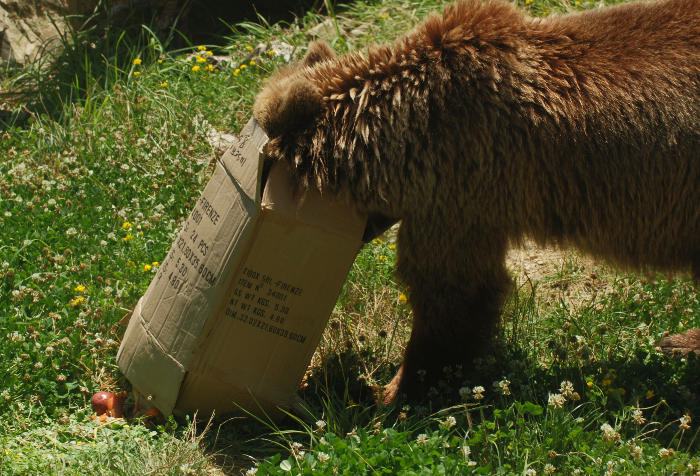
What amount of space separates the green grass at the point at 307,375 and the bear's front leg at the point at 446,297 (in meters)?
0.13

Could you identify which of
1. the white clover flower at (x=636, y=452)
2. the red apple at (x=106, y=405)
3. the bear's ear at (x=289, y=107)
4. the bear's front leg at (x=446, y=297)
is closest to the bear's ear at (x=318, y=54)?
the bear's ear at (x=289, y=107)

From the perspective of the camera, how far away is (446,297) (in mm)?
3871

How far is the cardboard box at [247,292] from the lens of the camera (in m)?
3.58

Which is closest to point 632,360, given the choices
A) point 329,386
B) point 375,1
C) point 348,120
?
point 329,386

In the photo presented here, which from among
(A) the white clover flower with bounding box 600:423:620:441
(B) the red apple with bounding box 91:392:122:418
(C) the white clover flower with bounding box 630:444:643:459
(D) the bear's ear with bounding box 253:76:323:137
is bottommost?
(B) the red apple with bounding box 91:392:122:418

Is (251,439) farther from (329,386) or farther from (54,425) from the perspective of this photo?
(54,425)

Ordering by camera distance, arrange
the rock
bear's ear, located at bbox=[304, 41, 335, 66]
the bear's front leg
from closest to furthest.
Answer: the bear's front leg
bear's ear, located at bbox=[304, 41, 335, 66]
the rock

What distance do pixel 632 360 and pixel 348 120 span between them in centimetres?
196

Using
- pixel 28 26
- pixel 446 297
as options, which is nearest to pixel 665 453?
pixel 446 297

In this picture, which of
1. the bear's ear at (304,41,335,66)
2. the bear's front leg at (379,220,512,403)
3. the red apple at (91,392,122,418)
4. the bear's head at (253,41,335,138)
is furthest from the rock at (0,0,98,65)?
the bear's front leg at (379,220,512,403)

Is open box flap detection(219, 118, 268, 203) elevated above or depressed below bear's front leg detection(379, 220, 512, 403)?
above

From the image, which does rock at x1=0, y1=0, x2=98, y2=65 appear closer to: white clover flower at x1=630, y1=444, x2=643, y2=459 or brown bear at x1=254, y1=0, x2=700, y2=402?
brown bear at x1=254, y1=0, x2=700, y2=402

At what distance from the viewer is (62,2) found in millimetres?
8086

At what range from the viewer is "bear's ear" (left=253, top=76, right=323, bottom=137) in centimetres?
361
